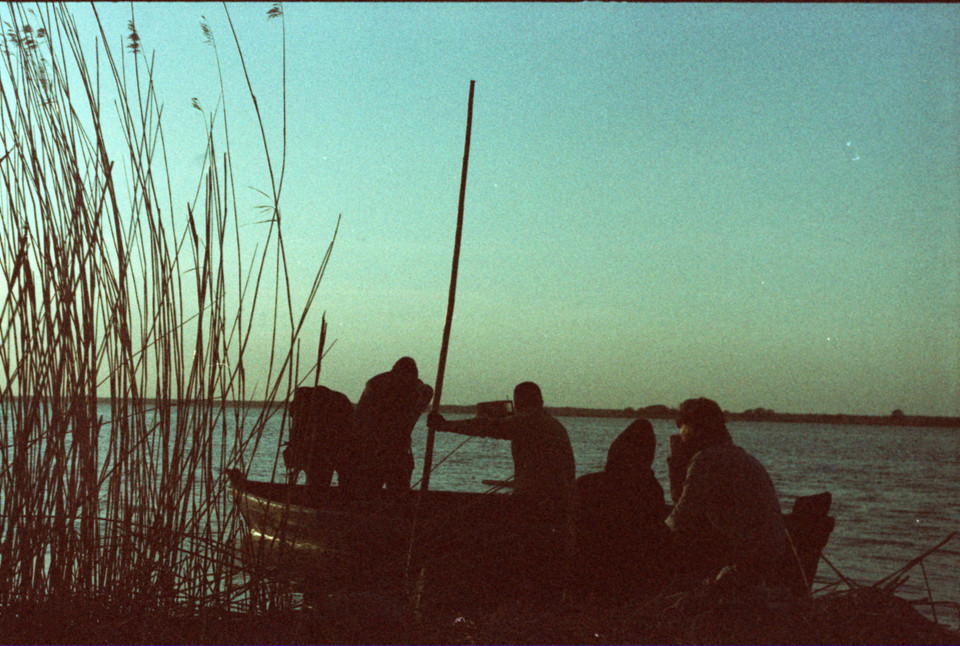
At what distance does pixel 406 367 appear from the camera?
485 cm

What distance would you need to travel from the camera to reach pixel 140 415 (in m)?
1.96

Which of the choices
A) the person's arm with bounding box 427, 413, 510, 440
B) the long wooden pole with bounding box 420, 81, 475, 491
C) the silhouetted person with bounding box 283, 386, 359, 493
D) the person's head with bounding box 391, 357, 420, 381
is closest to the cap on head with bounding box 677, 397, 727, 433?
the person's arm with bounding box 427, 413, 510, 440

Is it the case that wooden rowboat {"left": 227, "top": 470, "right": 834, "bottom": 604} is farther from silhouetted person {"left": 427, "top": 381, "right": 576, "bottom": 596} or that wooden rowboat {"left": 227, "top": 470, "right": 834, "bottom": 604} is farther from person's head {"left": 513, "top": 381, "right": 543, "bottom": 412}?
person's head {"left": 513, "top": 381, "right": 543, "bottom": 412}

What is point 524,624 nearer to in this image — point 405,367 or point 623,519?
point 623,519

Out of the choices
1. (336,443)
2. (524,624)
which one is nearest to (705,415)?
(524,624)

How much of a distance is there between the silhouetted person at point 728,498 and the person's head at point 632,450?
0.24 m

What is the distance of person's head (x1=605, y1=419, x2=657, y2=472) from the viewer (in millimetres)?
3465

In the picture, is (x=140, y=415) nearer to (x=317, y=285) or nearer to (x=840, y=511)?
(x=317, y=285)

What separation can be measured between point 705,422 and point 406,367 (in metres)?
2.19

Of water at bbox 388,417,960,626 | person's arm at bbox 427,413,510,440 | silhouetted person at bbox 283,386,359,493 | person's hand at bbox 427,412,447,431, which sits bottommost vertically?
water at bbox 388,417,960,626

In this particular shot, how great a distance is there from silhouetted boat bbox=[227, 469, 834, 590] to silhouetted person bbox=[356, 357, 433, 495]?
935mm

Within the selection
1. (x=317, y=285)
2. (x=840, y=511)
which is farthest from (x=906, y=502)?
(x=317, y=285)

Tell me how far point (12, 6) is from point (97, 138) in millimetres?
356

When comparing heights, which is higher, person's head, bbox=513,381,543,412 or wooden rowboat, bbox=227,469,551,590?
person's head, bbox=513,381,543,412
